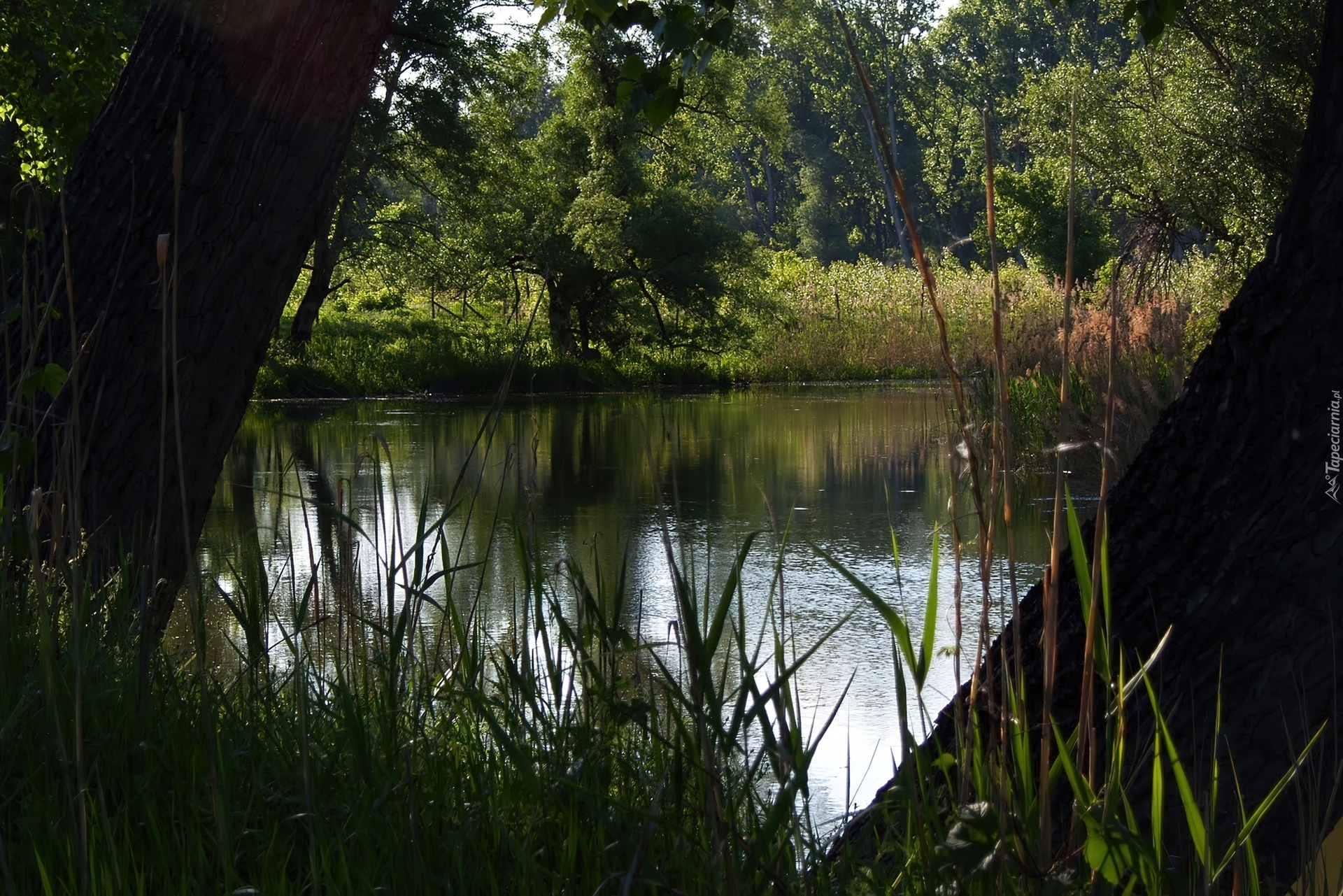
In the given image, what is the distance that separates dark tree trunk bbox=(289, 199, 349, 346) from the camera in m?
17.0

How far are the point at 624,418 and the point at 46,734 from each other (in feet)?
37.8

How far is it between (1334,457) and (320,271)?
16241mm

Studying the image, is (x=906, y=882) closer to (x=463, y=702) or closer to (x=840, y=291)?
(x=463, y=702)

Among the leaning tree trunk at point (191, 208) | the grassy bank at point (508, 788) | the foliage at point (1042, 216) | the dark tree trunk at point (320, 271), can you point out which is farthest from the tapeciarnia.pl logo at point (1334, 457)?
the foliage at point (1042, 216)

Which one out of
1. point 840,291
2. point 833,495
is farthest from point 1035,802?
point 840,291

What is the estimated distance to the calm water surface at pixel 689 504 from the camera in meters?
3.34

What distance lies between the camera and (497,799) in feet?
5.70

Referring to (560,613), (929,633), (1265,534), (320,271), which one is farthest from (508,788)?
(320,271)

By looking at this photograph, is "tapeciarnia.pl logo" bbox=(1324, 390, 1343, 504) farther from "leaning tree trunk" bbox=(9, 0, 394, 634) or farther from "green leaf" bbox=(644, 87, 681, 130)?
"leaning tree trunk" bbox=(9, 0, 394, 634)

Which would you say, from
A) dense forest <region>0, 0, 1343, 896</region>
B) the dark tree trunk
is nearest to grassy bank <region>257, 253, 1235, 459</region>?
the dark tree trunk

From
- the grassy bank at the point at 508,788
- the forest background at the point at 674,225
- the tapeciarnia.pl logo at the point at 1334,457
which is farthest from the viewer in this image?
the forest background at the point at 674,225

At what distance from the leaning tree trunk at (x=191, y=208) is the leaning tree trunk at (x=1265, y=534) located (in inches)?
69.1

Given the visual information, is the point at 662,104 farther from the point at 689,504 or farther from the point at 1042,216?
the point at 1042,216

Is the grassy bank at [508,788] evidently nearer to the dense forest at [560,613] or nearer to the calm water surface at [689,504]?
the dense forest at [560,613]
